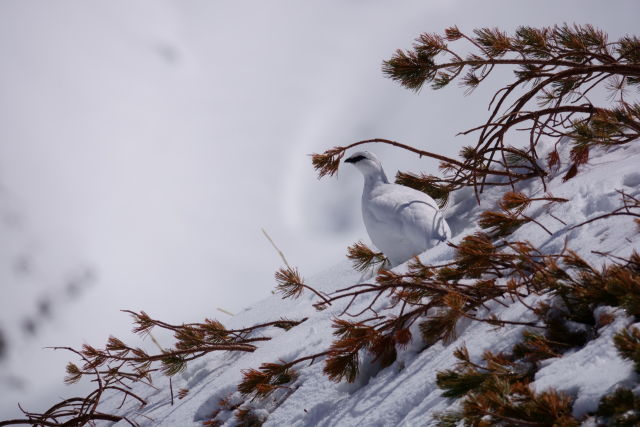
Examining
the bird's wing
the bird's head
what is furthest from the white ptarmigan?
the bird's head

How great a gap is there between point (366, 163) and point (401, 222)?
0.57 meters

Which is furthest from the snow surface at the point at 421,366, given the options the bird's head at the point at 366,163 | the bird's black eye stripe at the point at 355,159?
the bird's black eye stripe at the point at 355,159

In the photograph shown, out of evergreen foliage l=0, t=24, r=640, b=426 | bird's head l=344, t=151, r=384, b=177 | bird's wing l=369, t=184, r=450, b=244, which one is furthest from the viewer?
bird's head l=344, t=151, r=384, b=177

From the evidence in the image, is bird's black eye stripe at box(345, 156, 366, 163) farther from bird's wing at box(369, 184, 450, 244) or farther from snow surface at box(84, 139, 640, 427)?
snow surface at box(84, 139, 640, 427)

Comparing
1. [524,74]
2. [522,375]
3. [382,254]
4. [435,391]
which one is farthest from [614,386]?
[382,254]

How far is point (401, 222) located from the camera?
3057 millimetres

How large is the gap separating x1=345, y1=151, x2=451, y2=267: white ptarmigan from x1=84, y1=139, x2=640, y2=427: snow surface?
1.25 ft

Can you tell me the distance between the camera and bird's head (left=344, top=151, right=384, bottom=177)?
3.44 metres

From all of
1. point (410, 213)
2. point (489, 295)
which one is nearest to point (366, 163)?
point (410, 213)

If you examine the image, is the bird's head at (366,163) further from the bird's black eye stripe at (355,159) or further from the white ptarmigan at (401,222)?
the white ptarmigan at (401,222)

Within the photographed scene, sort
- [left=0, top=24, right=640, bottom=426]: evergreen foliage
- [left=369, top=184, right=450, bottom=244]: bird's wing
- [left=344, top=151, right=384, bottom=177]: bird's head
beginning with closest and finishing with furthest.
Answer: [left=0, top=24, right=640, bottom=426]: evergreen foliage, [left=369, top=184, right=450, bottom=244]: bird's wing, [left=344, top=151, right=384, bottom=177]: bird's head

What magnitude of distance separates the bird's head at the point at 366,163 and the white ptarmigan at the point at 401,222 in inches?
5.3

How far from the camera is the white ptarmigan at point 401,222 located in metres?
3.02

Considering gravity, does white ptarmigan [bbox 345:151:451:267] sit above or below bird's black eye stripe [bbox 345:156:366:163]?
below
